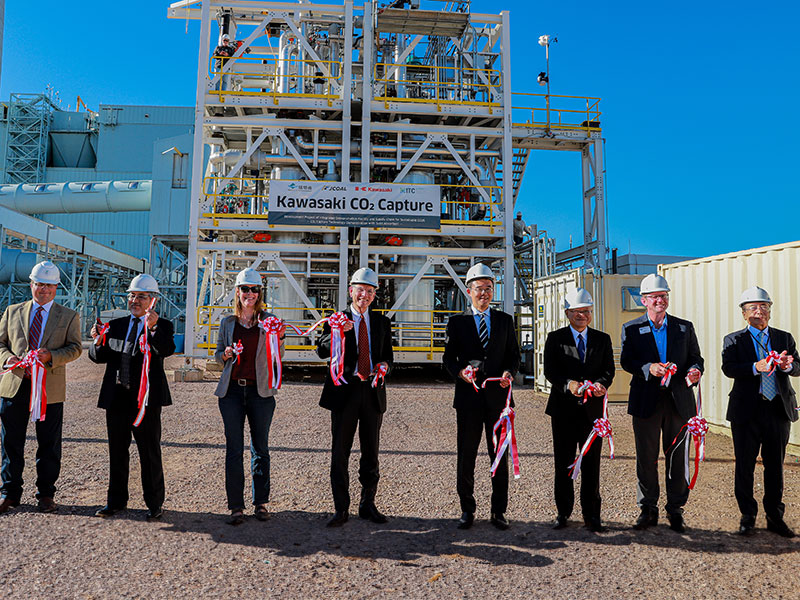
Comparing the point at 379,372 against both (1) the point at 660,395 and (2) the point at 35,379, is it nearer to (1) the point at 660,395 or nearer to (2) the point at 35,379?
(1) the point at 660,395

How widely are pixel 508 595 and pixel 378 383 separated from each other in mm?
1969

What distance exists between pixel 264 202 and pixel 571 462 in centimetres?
1442

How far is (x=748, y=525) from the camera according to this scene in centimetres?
448

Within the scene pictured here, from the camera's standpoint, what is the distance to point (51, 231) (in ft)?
86.7

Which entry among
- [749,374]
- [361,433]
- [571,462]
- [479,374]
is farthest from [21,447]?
[749,374]

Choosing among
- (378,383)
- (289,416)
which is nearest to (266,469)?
(378,383)

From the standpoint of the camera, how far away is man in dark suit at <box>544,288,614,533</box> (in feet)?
15.1

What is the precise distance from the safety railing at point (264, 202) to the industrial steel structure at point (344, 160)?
0.06m

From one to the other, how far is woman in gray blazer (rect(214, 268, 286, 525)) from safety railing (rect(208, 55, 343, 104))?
12.0 metres

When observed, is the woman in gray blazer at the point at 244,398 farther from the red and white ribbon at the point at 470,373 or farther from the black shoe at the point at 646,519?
the black shoe at the point at 646,519

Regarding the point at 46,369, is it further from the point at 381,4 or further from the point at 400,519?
the point at 381,4

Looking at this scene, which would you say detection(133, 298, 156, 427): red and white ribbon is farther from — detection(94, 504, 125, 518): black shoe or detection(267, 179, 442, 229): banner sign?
detection(267, 179, 442, 229): banner sign

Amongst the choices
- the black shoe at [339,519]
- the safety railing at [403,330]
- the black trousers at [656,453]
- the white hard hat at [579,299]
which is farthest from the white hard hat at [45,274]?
the safety railing at [403,330]

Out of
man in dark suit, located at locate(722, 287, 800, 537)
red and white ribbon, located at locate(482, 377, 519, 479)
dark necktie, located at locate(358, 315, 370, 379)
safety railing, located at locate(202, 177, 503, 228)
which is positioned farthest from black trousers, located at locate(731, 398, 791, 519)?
safety railing, located at locate(202, 177, 503, 228)
